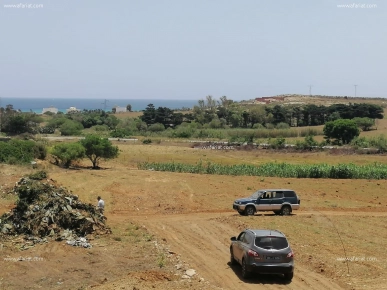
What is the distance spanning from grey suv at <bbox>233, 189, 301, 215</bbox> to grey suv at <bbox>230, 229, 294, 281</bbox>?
14088mm

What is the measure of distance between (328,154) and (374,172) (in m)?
24.8

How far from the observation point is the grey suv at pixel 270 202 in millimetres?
31250

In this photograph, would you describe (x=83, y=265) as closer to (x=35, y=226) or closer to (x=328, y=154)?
(x=35, y=226)

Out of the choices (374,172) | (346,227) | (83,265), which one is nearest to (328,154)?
(374,172)

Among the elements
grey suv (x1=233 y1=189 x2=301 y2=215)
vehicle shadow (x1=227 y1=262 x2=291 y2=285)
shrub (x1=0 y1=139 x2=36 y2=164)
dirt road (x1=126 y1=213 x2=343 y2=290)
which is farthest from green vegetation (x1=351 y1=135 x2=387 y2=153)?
vehicle shadow (x1=227 y1=262 x2=291 y2=285)

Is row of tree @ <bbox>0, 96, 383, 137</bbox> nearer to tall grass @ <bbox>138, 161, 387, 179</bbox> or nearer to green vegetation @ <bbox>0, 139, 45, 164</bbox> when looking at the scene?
green vegetation @ <bbox>0, 139, 45, 164</bbox>

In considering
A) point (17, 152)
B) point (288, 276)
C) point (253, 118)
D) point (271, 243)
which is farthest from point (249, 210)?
point (253, 118)

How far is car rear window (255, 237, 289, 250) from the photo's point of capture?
54.8 ft

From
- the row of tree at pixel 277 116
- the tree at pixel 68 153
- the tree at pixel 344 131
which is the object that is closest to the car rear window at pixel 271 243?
the tree at pixel 68 153

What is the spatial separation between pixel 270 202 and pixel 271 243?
1493 centimetres

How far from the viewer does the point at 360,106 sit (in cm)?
13912

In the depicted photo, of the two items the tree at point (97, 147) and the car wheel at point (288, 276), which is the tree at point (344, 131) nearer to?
the tree at point (97, 147)

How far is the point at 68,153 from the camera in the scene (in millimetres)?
52250

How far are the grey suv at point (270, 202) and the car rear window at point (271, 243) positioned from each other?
1431 centimetres
